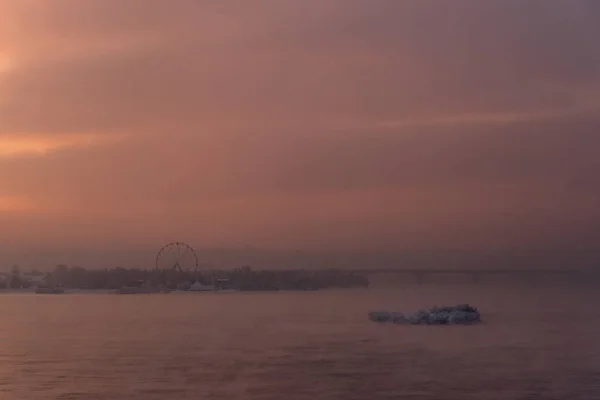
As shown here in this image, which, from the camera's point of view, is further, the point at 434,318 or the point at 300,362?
the point at 434,318

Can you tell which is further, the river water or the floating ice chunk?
the floating ice chunk

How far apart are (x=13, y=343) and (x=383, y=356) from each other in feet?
50.9

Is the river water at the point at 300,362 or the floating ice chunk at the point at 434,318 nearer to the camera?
the river water at the point at 300,362

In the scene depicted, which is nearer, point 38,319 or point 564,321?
point 564,321

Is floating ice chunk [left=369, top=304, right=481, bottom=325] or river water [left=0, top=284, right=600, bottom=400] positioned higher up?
floating ice chunk [left=369, top=304, right=481, bottom=325]

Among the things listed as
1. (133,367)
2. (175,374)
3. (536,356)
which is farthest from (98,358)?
(536,356)

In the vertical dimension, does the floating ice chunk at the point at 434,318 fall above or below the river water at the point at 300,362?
above

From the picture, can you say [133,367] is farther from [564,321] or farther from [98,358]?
[564,321]

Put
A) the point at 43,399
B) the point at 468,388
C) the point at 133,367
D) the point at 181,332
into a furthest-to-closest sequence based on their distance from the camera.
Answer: the point at 181,332 < the point at 133,367 < the point at 468,388 < the point at 43,399

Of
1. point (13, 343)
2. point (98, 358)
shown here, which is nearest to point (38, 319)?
point (13, 343)

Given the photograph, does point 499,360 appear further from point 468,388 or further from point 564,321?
point 564,321

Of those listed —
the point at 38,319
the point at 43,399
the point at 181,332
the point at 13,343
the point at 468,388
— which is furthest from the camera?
the point at 38,319

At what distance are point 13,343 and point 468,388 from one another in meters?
20.4

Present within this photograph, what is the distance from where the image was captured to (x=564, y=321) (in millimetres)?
47750
